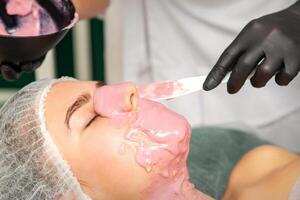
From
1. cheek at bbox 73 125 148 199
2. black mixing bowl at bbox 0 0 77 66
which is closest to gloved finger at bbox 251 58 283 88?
cheek at bbox 73 125 148 199

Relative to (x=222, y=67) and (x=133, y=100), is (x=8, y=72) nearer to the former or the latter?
(x=133, y=100)

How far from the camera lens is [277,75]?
4.08 feet

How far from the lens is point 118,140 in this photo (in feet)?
3.89

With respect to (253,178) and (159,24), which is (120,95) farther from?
(159,24)

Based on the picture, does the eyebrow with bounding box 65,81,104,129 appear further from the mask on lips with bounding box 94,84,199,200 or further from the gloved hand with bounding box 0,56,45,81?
the gloved hand with bounding box 0,56,45,81

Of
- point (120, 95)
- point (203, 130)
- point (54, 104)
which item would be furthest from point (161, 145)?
point (203, 130)

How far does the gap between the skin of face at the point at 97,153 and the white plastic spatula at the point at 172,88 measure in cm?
8

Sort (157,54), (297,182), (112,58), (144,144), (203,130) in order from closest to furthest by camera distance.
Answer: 1. (144,144)
2. (297,182)
3. (203,130)
4. (157,54)
5. (112,58)

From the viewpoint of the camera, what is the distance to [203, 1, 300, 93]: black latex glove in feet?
3.98

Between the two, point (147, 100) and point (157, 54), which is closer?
point (147, 100)

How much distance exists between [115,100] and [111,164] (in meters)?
0.14

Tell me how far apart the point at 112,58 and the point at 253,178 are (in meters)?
0.93

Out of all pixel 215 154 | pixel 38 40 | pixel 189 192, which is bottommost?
pixel 215 154

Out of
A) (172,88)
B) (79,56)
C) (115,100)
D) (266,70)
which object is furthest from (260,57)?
(79,56)
